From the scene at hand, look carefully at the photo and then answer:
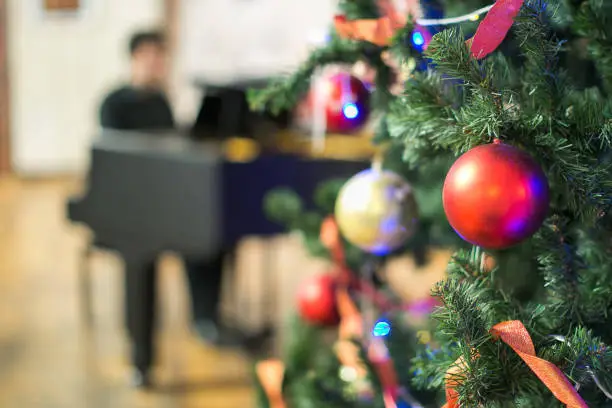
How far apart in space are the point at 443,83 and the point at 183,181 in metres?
1.46

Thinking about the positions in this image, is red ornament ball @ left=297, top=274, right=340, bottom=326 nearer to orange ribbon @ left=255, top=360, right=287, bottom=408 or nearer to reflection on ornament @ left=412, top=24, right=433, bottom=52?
orange ribbon @ left=255, top=360, right=287, bottom=408

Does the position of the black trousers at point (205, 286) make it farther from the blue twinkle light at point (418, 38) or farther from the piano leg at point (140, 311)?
the blue twinkle light at point (418, 38)

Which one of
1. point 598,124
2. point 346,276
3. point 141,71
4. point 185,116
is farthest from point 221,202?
point 185,116

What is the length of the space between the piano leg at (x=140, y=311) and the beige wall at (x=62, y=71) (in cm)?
529

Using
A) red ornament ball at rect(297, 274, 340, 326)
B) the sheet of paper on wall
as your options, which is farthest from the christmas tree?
the sheet of paper on wall

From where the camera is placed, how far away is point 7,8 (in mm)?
7461

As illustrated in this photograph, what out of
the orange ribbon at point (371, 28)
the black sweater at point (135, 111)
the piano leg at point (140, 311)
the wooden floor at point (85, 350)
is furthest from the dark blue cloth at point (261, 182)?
the black sweater at point (135, 111)

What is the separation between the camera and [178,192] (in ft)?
7.25

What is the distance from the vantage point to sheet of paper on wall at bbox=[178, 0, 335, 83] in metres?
6.00

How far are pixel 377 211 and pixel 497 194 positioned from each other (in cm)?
36

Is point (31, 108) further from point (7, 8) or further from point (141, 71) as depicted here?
point (141, 71)

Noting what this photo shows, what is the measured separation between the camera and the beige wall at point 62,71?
24.8ft

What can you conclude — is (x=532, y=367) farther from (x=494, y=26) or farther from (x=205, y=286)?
(x=205, y=286)

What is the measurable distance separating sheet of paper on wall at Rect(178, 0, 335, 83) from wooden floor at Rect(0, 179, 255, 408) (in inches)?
75.1
